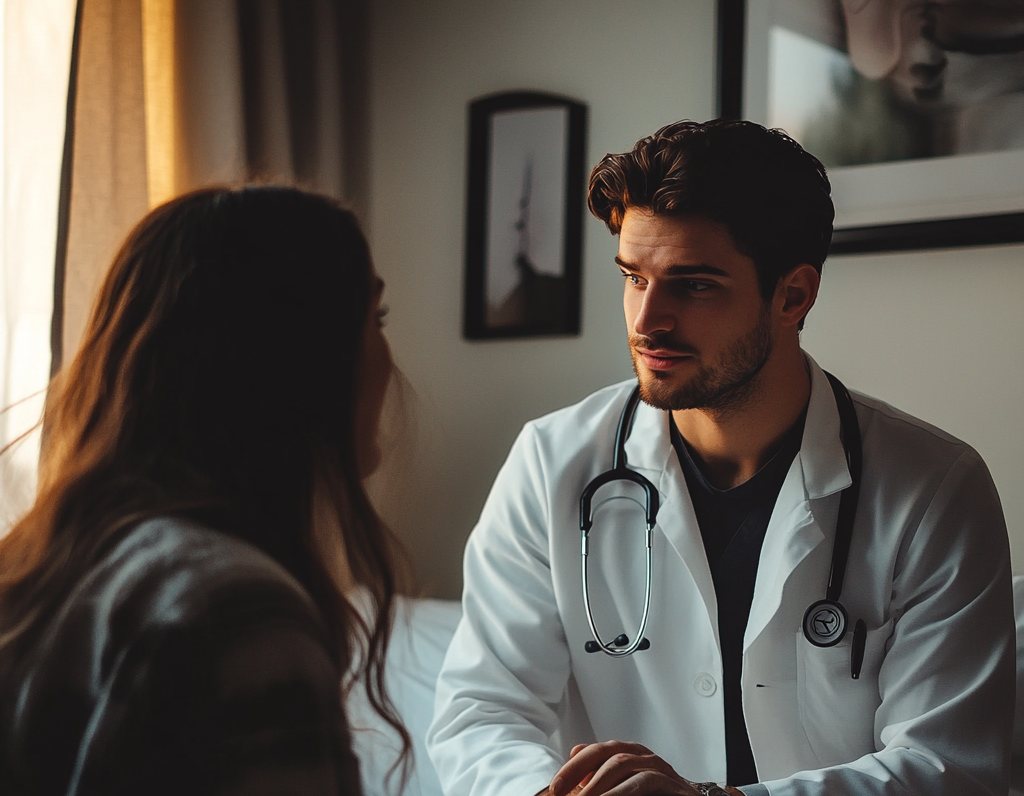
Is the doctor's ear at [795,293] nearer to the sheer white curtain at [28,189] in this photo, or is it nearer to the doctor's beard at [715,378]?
the doctor's beard at [715,378]

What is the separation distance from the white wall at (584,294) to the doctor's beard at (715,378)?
558mm

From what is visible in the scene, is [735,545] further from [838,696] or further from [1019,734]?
[1019,734]

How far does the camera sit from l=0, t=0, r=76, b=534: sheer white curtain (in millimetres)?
1825

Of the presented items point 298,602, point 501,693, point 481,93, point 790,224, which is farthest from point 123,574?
point 481,93

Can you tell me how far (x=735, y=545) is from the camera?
1.45 meters

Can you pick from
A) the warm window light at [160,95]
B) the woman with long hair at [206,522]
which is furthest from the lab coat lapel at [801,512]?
the warm window light at [160,95]

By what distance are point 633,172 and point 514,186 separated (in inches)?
34.5

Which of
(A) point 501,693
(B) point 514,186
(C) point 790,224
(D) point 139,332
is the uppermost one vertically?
(B) point 514,186

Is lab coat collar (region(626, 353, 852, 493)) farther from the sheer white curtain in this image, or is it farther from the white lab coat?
the sheer white curtain

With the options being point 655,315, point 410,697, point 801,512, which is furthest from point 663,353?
point 410,697

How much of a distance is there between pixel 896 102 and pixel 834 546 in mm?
966

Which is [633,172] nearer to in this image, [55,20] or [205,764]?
[205,764]

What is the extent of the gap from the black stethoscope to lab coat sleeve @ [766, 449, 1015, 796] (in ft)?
0.24

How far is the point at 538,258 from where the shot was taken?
7.48 feet
